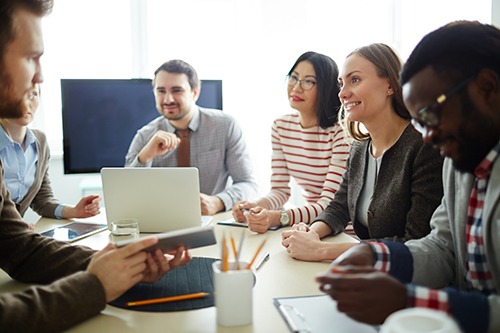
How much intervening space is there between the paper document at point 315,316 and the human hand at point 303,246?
0.30 metres

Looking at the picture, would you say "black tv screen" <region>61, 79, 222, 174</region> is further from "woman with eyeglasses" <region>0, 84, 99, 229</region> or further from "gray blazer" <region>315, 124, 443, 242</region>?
"gray blazer" <region>315, 124, 443, 242</region>

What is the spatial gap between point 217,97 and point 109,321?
2030 millimetres

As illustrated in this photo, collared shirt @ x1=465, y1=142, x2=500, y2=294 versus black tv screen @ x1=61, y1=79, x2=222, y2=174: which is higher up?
black tv screen @ x1=61, y1=79, x2=222, y2=174

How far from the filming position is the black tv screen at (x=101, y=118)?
8.64 feet

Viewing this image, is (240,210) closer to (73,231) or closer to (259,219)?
(259,219)

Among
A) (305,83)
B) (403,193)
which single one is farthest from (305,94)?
(403,193)

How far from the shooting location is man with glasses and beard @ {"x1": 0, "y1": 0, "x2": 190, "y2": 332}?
0.90m

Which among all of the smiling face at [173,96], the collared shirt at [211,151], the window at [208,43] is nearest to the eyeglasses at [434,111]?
the collared shirt at [211,151]

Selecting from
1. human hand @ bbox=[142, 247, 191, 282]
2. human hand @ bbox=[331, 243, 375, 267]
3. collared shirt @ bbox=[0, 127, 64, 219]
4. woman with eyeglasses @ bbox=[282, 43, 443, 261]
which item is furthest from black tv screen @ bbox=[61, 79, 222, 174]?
human hand @ bbox=[331, 243, 375, 267]

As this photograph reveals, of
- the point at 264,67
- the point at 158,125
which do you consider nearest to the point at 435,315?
the point at 158,125

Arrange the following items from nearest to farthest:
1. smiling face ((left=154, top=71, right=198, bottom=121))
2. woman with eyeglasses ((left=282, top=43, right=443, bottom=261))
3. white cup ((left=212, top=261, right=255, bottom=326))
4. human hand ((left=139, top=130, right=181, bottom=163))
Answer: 1. white cup ((left=212, top=261, right=255, bottom=326))
2. woman with eyeglasses ((left=282, top=43, right=443, bottom=261))
3. human hand ((left=139, top=130, right=181, bottom=163))
4. smiling face ((left=154, top=71, right=198, bottom=121))

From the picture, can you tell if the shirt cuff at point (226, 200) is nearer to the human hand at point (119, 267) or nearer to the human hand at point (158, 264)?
the human hand at point (158, 264)

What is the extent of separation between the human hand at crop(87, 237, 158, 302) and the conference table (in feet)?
0.16

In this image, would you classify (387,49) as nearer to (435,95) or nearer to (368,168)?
(368,168)
